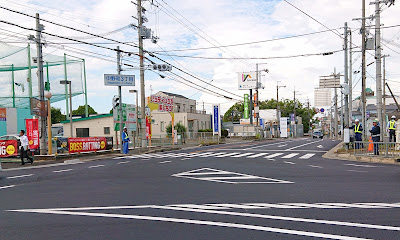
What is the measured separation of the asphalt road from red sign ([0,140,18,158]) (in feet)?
30.9

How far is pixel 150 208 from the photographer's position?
7316mm

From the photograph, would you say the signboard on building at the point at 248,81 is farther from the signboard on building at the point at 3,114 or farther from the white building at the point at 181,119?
the signboard on building at the point at 3,114

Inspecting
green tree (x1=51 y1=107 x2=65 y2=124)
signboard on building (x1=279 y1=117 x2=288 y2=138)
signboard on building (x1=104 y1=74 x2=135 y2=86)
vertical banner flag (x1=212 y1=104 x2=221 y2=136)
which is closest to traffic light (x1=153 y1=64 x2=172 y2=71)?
signboard on building (x1=104 y1=74 x2=135 y2=86)

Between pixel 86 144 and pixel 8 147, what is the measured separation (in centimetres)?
471

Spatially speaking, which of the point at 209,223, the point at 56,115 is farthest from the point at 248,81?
the point at 209,223

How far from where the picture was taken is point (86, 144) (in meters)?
23.6

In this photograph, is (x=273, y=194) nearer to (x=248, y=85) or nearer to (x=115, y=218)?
(x=115, y=218)

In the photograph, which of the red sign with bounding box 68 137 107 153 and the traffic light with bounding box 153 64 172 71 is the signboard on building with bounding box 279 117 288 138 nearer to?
the traffic light with bounding box 153 64 172 71

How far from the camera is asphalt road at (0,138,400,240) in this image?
5547 millimetres

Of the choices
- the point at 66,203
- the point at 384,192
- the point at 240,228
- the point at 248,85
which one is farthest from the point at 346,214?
the point at 248,85

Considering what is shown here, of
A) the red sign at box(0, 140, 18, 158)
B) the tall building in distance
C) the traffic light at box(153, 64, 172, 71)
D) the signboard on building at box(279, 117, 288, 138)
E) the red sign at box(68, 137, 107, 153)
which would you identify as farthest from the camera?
the signboard on building at box(279, 117, 288, 138)

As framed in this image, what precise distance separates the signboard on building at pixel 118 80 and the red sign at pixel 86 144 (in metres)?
4.31

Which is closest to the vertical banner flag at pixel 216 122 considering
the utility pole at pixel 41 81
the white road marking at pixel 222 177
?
the utility pole at pixel 41 81

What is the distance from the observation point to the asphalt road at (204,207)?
218 inches
